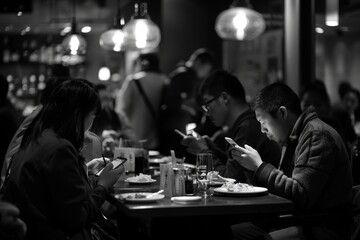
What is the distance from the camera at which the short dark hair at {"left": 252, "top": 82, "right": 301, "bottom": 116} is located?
3.98 meters

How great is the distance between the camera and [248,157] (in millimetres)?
3916

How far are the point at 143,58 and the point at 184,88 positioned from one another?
2.24 feet

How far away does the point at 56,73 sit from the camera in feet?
24.1

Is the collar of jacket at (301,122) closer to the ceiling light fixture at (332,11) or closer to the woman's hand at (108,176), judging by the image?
the woman's hand at (108,176)

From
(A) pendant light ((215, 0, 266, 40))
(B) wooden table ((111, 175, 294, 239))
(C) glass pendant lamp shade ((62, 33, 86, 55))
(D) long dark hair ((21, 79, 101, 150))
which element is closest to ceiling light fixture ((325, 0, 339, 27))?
(A) pendant light ((215, 0, 266, 40))

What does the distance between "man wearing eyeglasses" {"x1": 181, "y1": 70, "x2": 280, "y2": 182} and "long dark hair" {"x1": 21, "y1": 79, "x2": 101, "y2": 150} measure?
4.65ft

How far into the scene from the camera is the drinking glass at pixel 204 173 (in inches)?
151

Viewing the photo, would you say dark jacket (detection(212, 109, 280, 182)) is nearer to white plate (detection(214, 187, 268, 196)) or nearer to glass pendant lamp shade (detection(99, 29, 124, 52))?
white plate (detection(214, 187, 268, 196))

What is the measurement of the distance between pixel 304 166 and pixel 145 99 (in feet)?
16.1

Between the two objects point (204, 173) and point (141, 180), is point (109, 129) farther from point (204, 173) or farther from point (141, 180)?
point (204, 173)

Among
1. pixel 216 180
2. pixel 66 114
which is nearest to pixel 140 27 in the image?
pixel 216 180

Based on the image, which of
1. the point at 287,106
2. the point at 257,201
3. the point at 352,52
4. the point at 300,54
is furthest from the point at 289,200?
the point at 352,52

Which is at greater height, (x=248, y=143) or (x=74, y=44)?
(x=74, y=44)

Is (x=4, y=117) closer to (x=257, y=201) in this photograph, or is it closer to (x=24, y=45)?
(x=257, y=201)
